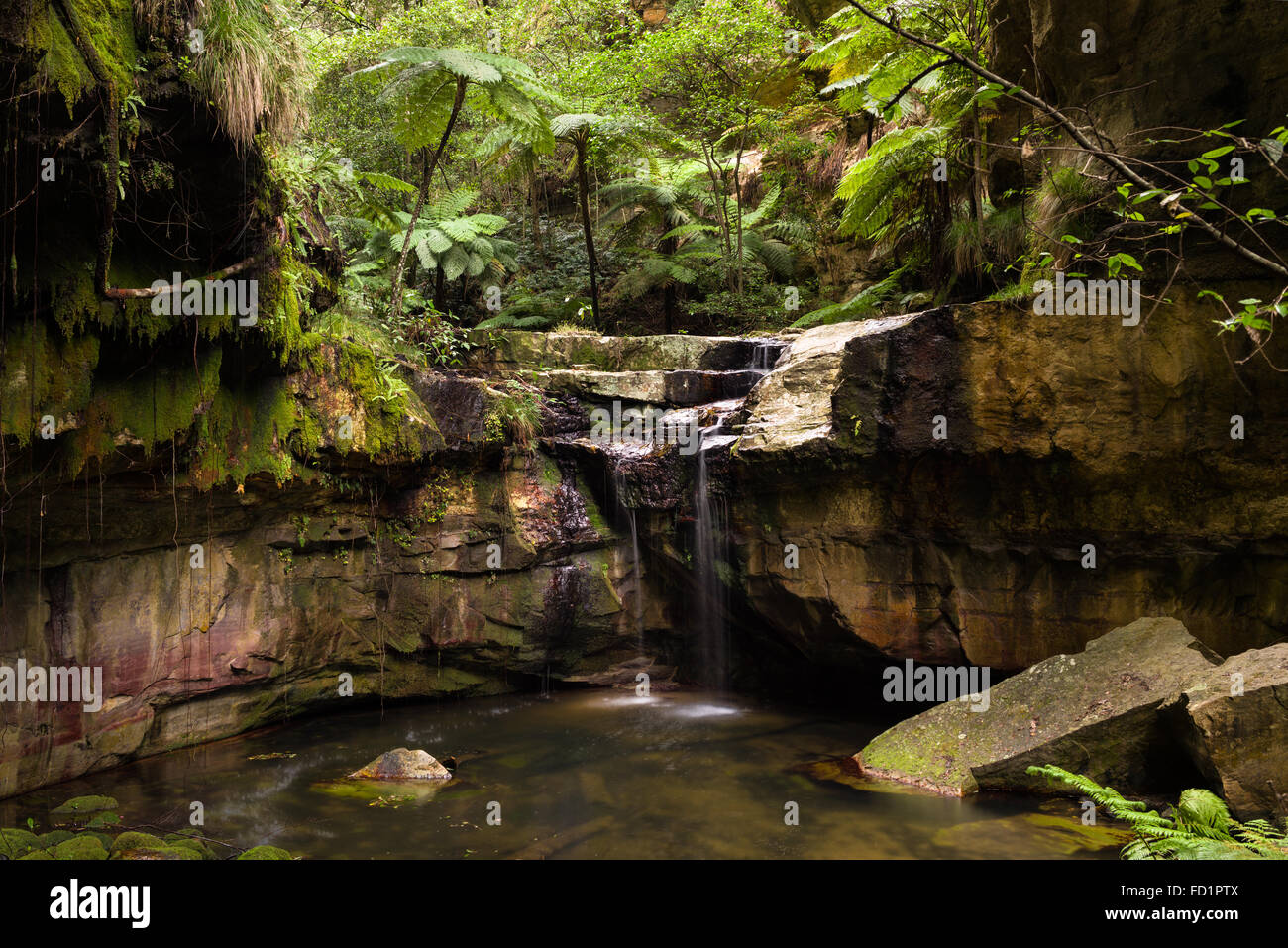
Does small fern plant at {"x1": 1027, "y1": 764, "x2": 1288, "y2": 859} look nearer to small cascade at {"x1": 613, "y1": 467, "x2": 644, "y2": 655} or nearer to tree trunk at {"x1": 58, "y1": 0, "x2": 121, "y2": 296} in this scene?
small cascade at {"x1": 613, "y1": 467, "x2": 644, "y2": 655}

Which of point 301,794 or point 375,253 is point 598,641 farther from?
point 375,253

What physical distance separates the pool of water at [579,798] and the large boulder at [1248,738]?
2.69ft

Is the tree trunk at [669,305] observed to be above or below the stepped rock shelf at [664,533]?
above

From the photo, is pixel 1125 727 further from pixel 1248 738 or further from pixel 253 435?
pixel 253 435

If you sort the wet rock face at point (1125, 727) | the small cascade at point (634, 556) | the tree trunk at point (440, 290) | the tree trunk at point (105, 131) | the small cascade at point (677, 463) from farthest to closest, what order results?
the tree trunk at point (440, 290), the small cascade at point (634, 556), the small cascade at point (677, 463), the wet rock face at point (1125, 727), the tree trunk at point (105, 131)

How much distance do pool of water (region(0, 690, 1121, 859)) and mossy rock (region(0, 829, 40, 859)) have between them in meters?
1.18

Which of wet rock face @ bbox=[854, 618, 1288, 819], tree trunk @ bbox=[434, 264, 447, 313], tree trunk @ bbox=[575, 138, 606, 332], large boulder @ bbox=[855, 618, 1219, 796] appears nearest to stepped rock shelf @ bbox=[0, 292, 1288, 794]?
wet rock face @ bbox=[854, 618, 1288, 819]

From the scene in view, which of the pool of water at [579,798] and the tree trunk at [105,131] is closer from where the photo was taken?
the tree trunk at [105,131]

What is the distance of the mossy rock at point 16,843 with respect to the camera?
4.25 m

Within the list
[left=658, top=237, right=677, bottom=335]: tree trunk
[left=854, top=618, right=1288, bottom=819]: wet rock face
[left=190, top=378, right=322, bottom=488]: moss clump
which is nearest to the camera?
[left=854, top=618, right=1288, bottom=819]: wet rock face

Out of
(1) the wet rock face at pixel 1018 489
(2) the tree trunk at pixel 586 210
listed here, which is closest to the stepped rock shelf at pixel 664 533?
(1) the wet rock face at pixel 1018 489

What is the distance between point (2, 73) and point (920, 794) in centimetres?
774

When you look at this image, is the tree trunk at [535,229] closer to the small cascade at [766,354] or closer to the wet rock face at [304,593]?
the small cascade at [766,354]

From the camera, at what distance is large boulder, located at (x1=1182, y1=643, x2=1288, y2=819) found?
4930 mm
